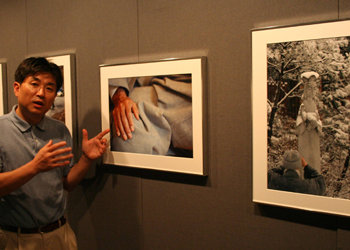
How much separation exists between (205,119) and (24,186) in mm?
1089

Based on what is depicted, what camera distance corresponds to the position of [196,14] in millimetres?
1705

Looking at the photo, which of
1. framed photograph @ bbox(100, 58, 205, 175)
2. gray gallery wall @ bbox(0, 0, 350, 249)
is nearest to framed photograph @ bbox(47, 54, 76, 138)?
gray gallery wall @ bbox(0, 0, 350, 249)

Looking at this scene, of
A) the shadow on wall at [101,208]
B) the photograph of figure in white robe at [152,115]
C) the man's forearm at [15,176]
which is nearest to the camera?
the man's forearm at [15,176]

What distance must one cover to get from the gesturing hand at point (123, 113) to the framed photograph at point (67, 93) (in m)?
0.41

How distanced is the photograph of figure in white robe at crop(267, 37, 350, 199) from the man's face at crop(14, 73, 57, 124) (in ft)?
4.07

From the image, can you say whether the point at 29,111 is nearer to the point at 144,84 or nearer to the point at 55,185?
the point at 55,185

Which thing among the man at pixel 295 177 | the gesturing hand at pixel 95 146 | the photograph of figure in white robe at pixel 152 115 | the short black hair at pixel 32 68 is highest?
the short black hair at pixel 32 68

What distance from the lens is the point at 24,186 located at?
1652mm

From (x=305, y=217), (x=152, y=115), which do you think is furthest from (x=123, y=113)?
(x=305, y=217)

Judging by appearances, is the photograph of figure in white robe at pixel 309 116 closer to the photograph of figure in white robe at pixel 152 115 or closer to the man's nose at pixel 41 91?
the photograph of figure in white robe at pixel 152 115

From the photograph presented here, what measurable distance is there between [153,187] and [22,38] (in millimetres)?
1674

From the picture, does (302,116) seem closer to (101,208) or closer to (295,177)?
(295,177)

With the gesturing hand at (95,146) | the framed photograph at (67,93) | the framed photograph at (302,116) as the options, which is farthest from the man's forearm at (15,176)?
the framed photograph at (302,116)

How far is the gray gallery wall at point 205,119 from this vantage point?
5.00 ft
